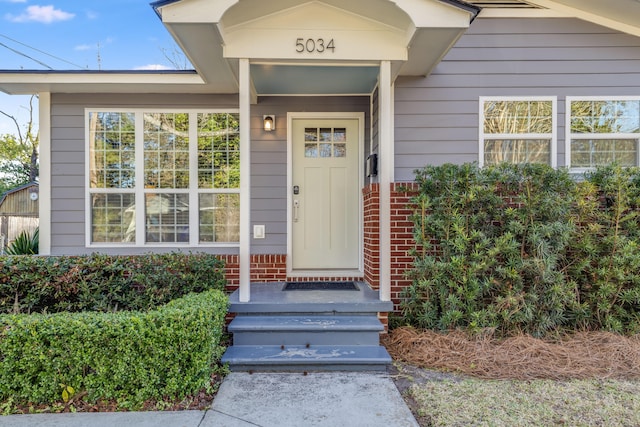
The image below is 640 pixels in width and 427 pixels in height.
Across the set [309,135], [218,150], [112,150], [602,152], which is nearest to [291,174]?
[309,135]

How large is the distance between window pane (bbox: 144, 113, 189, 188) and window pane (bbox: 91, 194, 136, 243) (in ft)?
1.16

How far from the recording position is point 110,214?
186 inches

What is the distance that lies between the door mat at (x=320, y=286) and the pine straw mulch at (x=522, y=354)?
79 cm

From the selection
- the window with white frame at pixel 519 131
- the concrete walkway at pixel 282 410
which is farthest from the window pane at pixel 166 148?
the window with white frame at pixel 519 131

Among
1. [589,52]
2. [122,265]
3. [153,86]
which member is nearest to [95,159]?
[153,86]

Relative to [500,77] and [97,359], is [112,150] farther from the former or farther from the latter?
[500,77]

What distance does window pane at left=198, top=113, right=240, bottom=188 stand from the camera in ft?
15.6

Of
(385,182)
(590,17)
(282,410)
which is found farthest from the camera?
(590,17)

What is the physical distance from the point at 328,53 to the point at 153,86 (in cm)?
223

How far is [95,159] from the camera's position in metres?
4.73

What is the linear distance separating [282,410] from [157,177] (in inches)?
133

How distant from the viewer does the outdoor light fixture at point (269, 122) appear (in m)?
4.66

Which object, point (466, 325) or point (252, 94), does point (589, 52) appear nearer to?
point (466, 325)

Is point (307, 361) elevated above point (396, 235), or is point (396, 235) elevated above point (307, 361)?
point (396, 235)
